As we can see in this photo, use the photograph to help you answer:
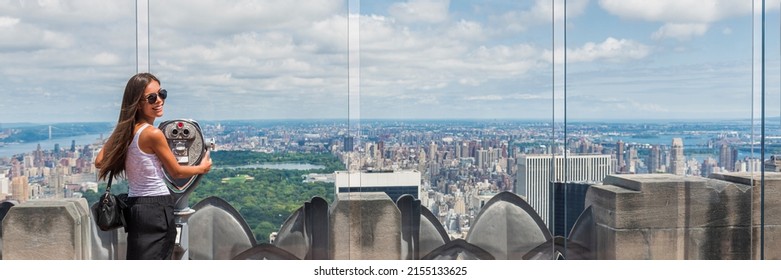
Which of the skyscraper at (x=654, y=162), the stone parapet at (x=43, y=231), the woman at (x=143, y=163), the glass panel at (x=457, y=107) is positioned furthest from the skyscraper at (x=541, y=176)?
the stone parapet at (x=43, y=231)

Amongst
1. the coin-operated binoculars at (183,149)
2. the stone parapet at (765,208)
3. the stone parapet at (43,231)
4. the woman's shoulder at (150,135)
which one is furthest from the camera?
the stone parapet at (765,208)

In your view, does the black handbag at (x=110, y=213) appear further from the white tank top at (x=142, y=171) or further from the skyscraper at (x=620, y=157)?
the skyscraper at (x=620, y=157)

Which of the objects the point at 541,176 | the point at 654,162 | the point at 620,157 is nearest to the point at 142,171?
the point at 541,176

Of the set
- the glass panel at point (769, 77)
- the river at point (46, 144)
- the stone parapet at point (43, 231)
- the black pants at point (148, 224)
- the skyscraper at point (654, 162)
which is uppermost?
the glass panel at point (769, 77)

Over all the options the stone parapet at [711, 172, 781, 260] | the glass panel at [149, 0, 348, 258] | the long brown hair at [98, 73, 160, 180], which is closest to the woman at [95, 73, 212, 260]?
the long brown hair at [98, 73, 160, 180]

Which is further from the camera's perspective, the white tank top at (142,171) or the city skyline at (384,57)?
the city skyline at (384,57)

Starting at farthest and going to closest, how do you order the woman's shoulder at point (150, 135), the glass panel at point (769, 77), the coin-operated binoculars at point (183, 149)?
the glass panel at point (769, 77) → the coin-operated binoculars at point (183, 149) → the woman's shoulder at point (150, 135)
